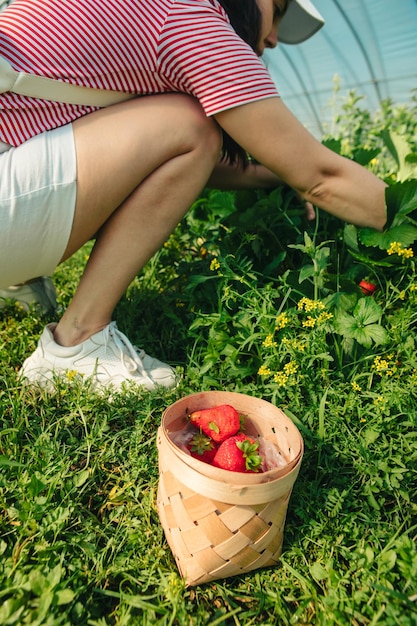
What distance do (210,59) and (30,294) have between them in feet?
3.40

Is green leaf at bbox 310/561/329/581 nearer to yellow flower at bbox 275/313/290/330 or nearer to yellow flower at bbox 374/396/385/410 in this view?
yellow flower at bbox 374/396/385/410

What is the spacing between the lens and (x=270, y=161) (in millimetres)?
1468

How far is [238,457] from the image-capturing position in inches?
44.1

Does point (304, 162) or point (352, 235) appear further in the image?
point (352, 235)

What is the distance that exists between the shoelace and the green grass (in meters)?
0.08

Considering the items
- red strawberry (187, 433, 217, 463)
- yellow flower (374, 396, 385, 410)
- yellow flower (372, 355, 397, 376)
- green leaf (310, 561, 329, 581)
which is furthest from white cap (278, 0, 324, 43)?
green leaf (310, 561, 329, 581)

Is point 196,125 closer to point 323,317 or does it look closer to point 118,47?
point 118,47

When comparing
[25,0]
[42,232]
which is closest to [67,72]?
[25,0]

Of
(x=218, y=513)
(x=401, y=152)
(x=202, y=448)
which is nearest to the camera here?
(x=218, y=513)

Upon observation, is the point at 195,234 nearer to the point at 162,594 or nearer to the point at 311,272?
the point at 311,272

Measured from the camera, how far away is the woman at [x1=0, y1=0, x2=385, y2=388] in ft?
4.33

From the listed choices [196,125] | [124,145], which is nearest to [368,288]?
[196,125]

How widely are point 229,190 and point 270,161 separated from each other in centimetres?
57

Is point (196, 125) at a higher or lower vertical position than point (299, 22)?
lower
